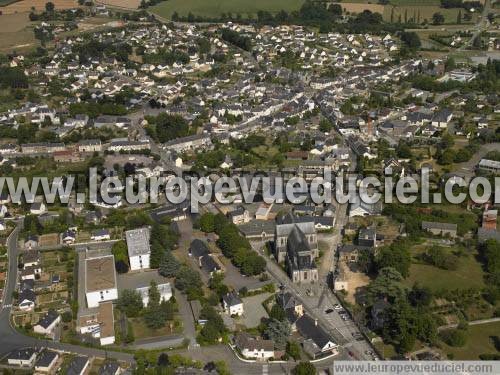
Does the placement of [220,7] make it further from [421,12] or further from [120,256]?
[120,256]

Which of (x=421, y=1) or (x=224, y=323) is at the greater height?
(x=421, y=1)

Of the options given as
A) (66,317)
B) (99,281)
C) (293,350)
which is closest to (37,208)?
(99,281)

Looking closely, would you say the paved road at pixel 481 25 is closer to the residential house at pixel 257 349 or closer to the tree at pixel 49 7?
the residential house at pixel 257 349

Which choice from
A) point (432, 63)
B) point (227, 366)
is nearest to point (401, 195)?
point (227, 366)

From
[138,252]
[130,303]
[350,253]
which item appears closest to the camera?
[130,303]

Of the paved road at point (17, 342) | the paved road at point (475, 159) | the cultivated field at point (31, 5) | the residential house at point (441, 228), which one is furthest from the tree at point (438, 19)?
the paved road at point (17, 342)

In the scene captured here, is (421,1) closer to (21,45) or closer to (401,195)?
(21,45)
